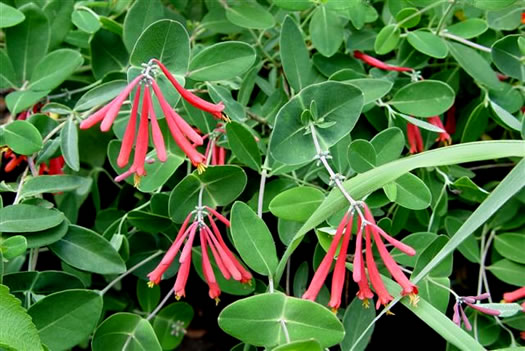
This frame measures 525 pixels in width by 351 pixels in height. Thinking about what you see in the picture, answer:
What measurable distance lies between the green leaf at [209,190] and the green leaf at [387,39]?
0.29m

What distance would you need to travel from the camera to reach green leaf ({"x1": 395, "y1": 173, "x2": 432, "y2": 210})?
784mm

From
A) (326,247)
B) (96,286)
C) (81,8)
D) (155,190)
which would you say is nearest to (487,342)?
(326,247)

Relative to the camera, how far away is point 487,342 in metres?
0.87


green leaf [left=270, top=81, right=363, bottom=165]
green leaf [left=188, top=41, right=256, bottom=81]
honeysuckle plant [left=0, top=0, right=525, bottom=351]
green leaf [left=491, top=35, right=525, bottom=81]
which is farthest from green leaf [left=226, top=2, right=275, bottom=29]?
green leaf [left=491, top=35, right=525, bottom=81]

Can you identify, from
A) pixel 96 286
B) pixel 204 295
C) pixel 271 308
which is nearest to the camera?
pixel 271 308

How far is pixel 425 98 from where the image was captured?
2.97 feet

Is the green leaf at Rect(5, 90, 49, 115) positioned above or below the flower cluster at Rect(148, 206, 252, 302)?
above

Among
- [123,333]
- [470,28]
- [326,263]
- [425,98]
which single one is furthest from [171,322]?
[470,28]

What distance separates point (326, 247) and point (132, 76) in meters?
0.30

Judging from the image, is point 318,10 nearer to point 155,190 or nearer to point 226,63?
point 226,63

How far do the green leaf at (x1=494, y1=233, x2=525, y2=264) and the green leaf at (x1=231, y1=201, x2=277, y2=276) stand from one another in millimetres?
388

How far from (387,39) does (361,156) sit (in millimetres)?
242

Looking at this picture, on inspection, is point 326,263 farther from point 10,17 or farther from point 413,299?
point 10,17

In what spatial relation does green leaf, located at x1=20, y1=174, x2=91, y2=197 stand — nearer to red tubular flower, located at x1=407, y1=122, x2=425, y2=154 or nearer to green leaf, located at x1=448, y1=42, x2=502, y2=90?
red tubular flower, located at x1=407, y1=122, x2=425, y2=154
